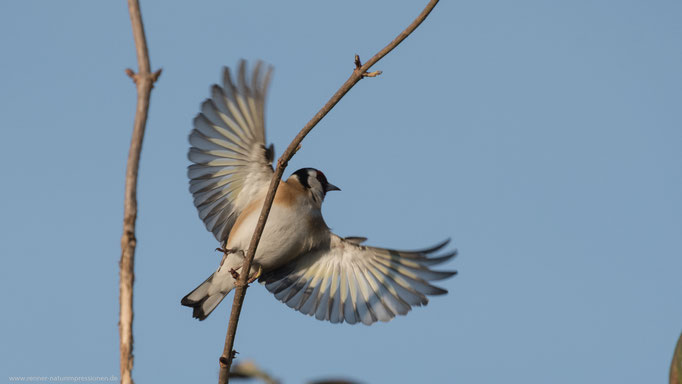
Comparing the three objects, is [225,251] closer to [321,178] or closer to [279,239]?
[279,239]

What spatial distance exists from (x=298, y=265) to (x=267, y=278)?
297mm

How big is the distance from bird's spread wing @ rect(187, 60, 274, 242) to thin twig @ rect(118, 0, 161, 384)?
10.8ft

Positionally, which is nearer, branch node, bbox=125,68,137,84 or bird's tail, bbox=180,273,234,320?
branch node, bbox=125,68,137,84

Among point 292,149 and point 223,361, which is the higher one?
point 292,149

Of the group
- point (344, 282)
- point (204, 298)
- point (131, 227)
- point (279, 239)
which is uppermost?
point (131, 227)

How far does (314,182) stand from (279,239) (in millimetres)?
829

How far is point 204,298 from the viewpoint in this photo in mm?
6254

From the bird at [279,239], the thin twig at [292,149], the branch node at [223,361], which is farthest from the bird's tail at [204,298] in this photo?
the branch node at [223,361]

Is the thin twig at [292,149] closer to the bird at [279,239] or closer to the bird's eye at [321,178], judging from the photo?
the bird at [279,239]

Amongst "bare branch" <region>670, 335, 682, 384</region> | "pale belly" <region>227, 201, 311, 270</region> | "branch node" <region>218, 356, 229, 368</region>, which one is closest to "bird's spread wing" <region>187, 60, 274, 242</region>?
"pale belly" <region>227, 201, 311, 270</region>

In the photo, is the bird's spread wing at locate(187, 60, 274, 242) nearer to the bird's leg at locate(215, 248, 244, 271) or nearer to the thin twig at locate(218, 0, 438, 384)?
the bird's leg at locate(215, 248, 244, 271)

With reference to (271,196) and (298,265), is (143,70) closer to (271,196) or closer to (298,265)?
(271,196)

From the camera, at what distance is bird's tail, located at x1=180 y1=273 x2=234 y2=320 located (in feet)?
20.4

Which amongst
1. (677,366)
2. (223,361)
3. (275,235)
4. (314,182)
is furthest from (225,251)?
(677,366)
